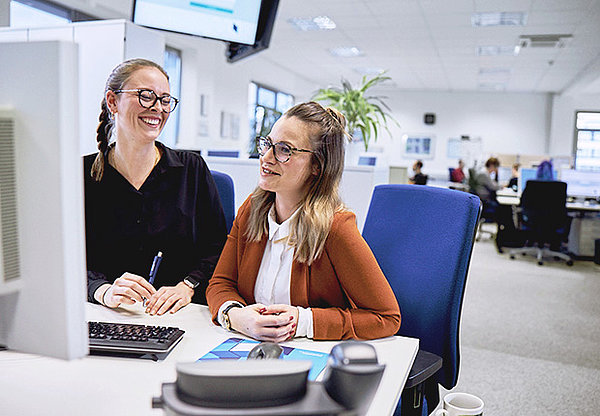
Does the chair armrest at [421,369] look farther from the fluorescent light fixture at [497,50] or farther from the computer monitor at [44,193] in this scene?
the fluorescent light fixture at [497,50]

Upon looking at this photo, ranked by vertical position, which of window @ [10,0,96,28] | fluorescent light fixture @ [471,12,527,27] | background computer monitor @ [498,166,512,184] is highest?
fluorescent light fixture @ [471,12,527,27]

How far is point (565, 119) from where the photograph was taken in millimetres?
10922

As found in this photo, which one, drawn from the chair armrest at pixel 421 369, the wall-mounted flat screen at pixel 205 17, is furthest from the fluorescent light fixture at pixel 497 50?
the chair armrest at pixel 421 369

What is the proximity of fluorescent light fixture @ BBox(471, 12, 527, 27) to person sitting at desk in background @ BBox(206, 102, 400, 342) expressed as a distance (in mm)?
5125

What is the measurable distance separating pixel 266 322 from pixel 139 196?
2.02 ft

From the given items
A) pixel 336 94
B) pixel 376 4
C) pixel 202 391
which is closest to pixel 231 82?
pixel 376 4

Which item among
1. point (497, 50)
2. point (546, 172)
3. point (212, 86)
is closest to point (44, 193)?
point (546, 172)

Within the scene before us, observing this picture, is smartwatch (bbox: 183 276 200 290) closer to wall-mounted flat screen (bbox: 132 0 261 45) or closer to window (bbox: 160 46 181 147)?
wall-mounted flat screen (bbox: 132 0 261 45)

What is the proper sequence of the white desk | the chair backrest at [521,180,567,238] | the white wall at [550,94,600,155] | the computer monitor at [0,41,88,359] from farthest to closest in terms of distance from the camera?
the white wall at [550,94,600,155] → the chair backrest at [521,180,567,238] → the white desk → the computer monitor at [0,41,88,359]

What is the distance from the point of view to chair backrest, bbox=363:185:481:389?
4.35ft

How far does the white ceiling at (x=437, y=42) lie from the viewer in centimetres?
543

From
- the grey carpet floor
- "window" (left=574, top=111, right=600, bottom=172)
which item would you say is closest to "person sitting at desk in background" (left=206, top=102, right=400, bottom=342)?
the grey carpet floor

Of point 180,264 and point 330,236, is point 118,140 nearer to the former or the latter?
point 180,264

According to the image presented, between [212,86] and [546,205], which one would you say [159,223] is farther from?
[212,86]
